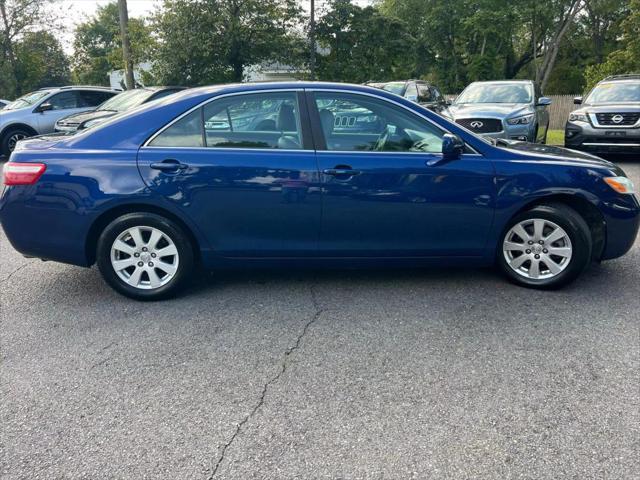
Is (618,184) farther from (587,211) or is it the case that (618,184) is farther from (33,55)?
(33,55)

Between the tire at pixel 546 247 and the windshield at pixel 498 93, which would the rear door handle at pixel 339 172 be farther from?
the windshield at pixel 498 93

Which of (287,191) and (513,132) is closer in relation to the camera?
(287,191)

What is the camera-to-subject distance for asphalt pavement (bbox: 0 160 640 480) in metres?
2.50

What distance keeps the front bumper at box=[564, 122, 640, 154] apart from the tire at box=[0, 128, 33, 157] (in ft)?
40.8

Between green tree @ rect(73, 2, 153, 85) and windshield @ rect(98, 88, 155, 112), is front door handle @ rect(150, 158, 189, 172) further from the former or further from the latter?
green tree @ rect(73, 2, 153, 85)

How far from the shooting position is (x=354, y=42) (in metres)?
26.6

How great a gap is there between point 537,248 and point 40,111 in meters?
12.8

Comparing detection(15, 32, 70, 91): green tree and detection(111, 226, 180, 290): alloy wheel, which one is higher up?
detection(15, 32, 70, 91): green tree

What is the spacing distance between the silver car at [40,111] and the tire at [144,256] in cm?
1066

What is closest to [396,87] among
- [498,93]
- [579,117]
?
[498,93]

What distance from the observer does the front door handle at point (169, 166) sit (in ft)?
13.4

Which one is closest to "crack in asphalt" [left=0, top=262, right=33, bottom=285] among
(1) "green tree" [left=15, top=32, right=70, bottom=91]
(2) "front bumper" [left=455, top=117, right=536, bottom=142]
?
(2) "front bumper" [left=455, top=117, right=536, bottom=142]

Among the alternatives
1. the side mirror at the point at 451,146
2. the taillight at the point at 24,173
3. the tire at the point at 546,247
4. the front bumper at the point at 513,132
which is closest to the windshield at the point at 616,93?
the front bumper at the point at 513,132

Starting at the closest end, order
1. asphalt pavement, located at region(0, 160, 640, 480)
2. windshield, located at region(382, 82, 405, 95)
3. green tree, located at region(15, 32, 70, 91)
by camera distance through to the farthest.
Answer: asphalt pavement, located at region(0, 160, 640, 480)
windshield, located at region(382, 82, 405, 95)
green tree, located at region(15, 32, 70, 91)
